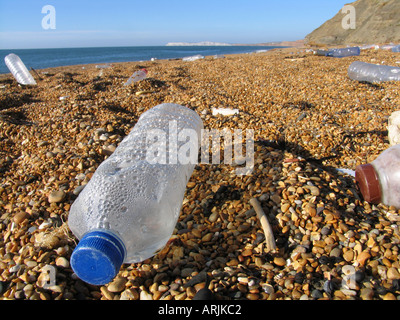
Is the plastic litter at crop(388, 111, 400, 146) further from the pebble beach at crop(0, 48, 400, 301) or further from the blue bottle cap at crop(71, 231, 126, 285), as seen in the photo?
the blue bottle cap at crop(71, 231, 126, 285)

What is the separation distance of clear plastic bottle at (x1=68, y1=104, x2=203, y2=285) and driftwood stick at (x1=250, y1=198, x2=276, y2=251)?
0.56m

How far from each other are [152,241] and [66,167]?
55.6 inches

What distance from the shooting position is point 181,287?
4.27 ft

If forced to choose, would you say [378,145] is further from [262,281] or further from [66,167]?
[66,167]

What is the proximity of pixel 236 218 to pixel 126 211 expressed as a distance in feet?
2.59

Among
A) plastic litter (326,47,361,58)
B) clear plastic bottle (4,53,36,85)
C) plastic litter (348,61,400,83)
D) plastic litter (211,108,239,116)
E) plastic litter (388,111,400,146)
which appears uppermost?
plastic litter (326,47,361,58)

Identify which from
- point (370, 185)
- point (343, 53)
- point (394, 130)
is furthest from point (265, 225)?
point (343, 53)

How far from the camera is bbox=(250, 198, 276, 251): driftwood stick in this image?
59.3 inches

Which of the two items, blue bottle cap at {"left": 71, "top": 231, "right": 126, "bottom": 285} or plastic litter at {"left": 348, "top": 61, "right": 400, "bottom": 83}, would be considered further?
plastic litter at {"left": 348, "top": 61, "right": 400, "bottom": 83}

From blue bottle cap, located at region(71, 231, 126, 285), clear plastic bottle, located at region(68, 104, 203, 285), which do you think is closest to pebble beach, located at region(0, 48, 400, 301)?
clear plastic bottle, located at region(68, 104, 203, 285)

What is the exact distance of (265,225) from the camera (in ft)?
5.29

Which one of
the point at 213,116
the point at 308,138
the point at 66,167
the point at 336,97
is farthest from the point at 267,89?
the point at 66,167

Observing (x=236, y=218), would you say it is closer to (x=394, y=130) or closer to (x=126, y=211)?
(x=126, y=211)

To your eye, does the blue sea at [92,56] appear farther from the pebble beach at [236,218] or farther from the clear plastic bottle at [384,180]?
the clear plastic bottle at [384,180]
